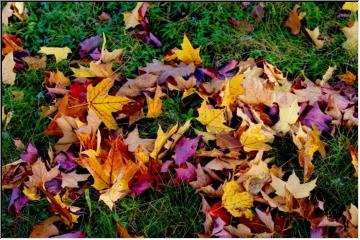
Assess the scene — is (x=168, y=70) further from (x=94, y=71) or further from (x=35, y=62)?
(x=35, y=62)

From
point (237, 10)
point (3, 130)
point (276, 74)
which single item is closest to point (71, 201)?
point (3, 130)

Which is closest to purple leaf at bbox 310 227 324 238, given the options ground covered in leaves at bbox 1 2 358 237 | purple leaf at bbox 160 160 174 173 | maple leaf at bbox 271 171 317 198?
ground covered in leaves at bbox 1 2 358 237

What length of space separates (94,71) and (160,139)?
51cm

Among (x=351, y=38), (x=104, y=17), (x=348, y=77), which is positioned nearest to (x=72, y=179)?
(x=104, y=17)

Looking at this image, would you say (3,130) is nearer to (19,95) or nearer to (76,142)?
(19,95)

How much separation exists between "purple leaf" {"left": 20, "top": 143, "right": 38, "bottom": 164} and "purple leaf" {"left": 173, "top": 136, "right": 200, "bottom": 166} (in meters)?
0.58

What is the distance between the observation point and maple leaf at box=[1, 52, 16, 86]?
239 cm

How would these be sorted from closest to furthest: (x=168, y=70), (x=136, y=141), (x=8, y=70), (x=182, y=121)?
1. (x=136, y=141)
2. (x=182, y=121)
3. (x=168, y=70)
4. (x=8, y=70)

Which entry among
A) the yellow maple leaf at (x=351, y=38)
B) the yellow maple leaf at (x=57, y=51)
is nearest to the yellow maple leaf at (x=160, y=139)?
the yellow maple leaf at (x=57, y=51)

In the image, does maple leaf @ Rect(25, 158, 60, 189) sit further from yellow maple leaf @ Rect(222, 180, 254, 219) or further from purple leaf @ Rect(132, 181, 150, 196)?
yellow maple leaf @ Rect(222, 180, 254, 219)

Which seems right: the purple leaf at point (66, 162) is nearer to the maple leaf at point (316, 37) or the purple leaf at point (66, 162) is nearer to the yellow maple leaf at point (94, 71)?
the yellow maple leaf at point (94, 71)

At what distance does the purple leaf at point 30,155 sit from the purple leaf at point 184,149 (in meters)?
0.58

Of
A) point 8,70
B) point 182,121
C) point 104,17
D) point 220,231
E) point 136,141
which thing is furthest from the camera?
point 104,17

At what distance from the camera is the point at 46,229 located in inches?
75.2
